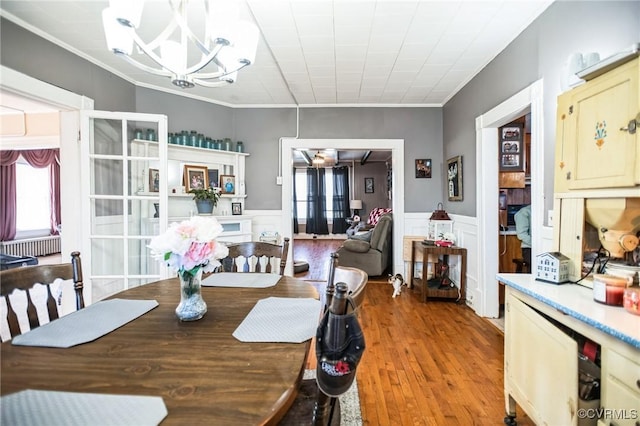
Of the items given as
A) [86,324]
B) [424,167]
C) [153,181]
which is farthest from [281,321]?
[424,167]

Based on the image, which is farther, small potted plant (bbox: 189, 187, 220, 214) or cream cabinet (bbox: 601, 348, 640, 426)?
small potted plant (bbox: 189, 187, 220, 214)

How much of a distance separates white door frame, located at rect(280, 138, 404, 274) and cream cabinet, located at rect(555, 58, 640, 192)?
2764 mm

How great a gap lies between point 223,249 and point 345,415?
1.22 metres

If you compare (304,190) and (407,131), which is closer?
(407,131)

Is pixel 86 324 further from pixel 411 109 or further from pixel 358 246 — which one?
pixel 411 109

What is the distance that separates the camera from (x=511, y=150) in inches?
147

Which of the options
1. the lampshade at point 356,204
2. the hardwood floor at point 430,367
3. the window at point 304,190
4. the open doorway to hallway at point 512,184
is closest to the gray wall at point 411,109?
the open doorway to hallway at point 512,184

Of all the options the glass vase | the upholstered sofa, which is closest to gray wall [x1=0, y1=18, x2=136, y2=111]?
the glass vase

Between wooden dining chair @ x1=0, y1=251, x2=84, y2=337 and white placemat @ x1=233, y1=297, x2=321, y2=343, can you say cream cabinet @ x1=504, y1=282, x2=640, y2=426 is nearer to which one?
white placemat @ x1=233, y1=297, x2=321, y2=343

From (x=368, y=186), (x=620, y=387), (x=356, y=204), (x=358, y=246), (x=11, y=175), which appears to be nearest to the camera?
(x=620, y=387)

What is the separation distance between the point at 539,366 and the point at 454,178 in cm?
284

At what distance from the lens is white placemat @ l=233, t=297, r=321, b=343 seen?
1.04 meters

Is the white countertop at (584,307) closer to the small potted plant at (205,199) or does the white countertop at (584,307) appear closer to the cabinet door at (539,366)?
the cabinet door at (539,366)

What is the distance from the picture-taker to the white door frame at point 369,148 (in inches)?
170
